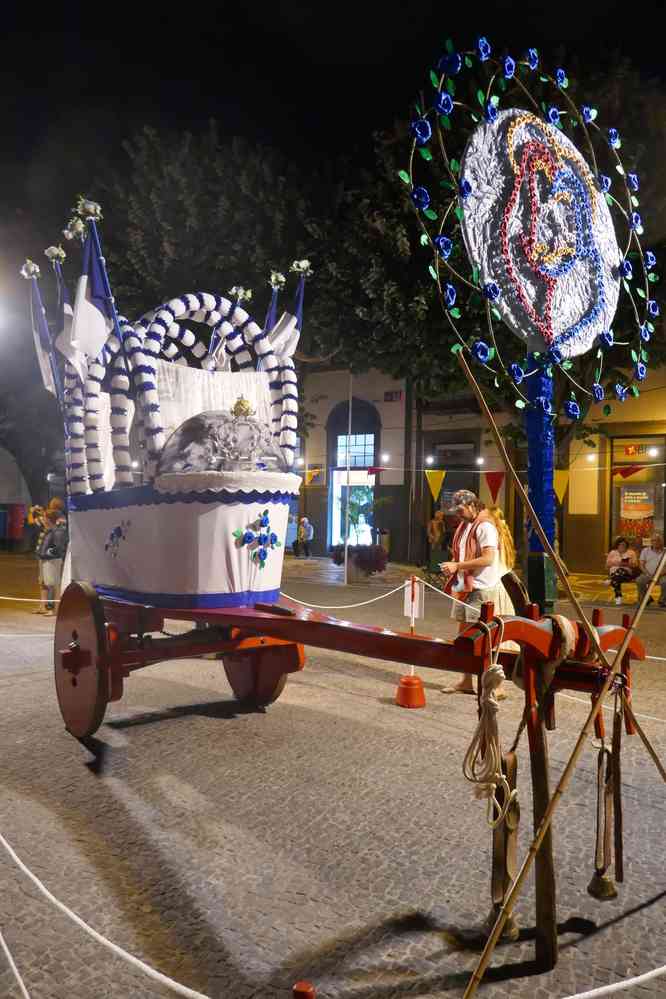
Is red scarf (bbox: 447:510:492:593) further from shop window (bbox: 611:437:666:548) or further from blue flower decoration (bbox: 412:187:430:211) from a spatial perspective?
shop window (bbox: 611:437:666:548)

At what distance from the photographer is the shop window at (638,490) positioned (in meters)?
16.3

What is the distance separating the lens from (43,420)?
19.8m

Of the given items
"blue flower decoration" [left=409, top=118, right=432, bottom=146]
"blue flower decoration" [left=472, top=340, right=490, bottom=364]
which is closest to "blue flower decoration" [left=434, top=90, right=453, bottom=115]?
"blue flower decoration" [left=409, top=118, right=432, bottom=146]

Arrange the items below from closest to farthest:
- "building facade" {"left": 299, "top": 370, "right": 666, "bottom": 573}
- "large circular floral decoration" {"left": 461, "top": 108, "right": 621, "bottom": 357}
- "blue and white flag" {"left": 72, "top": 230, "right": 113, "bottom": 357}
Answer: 1. "large circular floral decoration" {"left": 461, "top": 108, "right": 621, "bottom": 357}
2. "blue and white flag" {"left": 72, "top": 230, "right": 113, "bottom": 357}
3. "building facade" {"left": 299, "top": 370, "right": 666, "bottom": 573}

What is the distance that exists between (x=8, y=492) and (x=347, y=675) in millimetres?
25696

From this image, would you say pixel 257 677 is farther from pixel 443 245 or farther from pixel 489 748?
pixel 443 245

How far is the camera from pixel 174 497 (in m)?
4.29

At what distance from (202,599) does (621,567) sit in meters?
9.80

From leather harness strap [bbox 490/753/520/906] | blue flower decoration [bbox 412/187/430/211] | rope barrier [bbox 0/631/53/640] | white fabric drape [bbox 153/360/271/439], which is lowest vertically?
rope barrier [bbox 0/631/53/640]

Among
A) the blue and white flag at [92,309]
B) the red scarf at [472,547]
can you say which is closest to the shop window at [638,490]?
the red scarf at [472,547]

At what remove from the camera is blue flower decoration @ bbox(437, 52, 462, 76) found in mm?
2625

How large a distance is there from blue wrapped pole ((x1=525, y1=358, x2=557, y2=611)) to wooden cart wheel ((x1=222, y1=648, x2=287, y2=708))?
8.84ft

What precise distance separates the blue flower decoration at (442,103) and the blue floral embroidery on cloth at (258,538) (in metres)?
2.55

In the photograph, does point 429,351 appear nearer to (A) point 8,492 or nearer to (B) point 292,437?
(B) point 292,437
